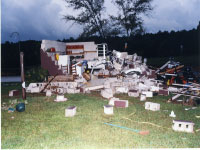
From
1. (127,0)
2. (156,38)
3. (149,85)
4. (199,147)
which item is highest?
(127,0)

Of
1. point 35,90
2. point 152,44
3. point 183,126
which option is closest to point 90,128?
point 183,126

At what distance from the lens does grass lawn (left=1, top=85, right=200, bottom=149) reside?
14.9ft

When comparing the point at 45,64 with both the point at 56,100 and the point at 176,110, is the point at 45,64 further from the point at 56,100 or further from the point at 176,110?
the point at 176,110

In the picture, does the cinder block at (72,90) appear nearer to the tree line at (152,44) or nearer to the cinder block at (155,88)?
the cinder block at (155,88)

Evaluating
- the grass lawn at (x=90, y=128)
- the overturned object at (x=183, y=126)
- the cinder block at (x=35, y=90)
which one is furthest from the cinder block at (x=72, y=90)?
the overturned object at (x=183, y=126)

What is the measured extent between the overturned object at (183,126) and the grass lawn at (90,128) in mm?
148

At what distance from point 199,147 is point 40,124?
166 inches

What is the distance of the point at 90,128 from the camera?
5410 millimetres

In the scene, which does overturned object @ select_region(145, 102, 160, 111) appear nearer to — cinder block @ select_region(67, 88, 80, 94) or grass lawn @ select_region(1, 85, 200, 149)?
grass lawn @ select_region(1, 85, 200, 149)

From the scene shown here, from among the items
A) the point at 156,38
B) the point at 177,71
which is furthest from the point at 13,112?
the point at 156,38

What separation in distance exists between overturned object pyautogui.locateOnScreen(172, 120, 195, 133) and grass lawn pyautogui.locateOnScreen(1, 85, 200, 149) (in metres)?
0.15

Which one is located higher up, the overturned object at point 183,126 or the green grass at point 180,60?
the green grass at point 180,60

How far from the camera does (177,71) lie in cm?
1165

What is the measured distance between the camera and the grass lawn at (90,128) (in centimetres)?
454
